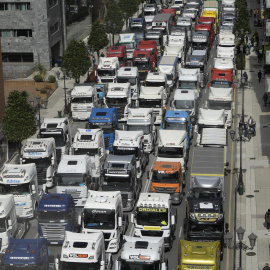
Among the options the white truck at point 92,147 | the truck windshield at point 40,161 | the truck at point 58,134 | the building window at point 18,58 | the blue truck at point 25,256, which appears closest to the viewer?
the blue truck at point 25,256

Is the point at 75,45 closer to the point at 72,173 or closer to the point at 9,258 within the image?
the point at 72,173

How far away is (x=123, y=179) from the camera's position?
50.4 meters

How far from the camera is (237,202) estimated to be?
52531 mm

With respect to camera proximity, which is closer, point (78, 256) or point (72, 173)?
point (78, 256)

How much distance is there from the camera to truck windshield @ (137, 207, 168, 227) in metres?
44.8

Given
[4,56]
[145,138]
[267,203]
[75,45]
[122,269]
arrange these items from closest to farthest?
1. [122,269]
2. [267,203]
3. [145,138]
4. [75,45]
5. [4,56]

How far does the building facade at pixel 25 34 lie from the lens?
93.6m

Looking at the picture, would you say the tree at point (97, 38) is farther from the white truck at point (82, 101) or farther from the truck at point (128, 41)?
the white truck at point (82, 101)

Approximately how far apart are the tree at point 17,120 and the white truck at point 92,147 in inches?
199

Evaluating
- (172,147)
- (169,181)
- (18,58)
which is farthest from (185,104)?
(18,58)

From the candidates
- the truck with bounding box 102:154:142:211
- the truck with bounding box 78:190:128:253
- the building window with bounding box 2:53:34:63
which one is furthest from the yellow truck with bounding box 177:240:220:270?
the building window with bounding box 2:53:34:63

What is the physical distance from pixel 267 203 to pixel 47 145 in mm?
15680

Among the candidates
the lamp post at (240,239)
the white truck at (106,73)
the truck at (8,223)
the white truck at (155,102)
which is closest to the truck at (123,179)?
Result: the truck at (8,223)

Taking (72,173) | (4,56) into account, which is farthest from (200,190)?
(4,56)
